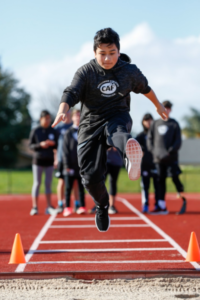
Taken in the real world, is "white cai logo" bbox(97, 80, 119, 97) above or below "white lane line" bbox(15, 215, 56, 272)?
above

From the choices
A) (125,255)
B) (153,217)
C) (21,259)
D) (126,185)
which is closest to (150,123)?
(153,217)

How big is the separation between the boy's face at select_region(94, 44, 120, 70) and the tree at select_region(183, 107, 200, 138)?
89261 millimetres

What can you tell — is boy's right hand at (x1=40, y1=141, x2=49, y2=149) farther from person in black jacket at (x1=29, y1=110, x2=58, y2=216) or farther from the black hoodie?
the black hoodie

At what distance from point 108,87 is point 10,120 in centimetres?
4944

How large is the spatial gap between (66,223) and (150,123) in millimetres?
3165

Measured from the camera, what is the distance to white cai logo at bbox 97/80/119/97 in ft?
14.3

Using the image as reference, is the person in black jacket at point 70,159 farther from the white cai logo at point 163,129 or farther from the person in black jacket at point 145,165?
the white cai logo at point 163,129

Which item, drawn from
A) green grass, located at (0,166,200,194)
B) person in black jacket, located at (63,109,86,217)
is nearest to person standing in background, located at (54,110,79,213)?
person in black jacket, located at (63,109,86,217)

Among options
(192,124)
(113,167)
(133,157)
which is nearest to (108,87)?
(133,157)

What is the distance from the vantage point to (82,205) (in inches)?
357

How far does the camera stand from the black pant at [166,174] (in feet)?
28.4

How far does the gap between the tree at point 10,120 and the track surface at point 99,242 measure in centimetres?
4269

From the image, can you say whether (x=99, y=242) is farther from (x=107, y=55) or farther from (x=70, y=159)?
(x=70, y=159)

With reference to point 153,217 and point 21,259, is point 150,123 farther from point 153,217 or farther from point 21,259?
point 21,259
